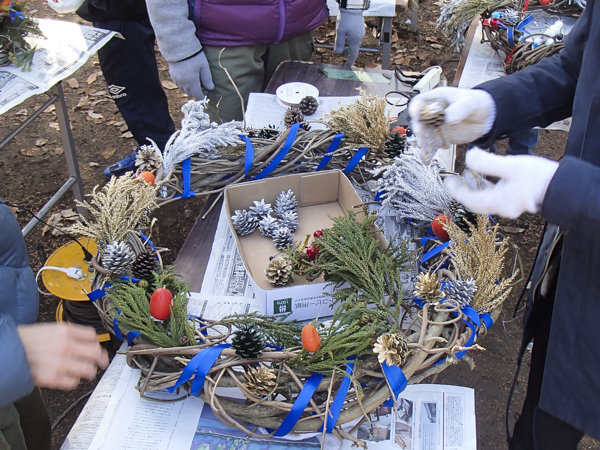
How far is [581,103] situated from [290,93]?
1.18m

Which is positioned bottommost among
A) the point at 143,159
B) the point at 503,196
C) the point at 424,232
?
the point at 424,232

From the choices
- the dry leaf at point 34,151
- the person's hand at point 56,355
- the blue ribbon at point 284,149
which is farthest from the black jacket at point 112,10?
the person's hand at point 56,355

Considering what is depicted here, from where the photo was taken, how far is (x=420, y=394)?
1112 millimetres

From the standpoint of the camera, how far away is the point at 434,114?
40.9 inches

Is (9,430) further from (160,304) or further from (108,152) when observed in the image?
(108,152)

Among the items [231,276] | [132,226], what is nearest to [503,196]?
[231,276]

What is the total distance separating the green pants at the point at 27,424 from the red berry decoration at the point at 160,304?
43 cm

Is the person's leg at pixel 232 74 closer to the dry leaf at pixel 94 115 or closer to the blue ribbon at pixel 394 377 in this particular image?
the blue ribbon at pixel 394 377

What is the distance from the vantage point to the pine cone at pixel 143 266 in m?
1.11

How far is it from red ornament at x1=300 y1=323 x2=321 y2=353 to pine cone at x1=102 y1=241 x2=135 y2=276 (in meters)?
0.46

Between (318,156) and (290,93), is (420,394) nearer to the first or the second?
(318,156)

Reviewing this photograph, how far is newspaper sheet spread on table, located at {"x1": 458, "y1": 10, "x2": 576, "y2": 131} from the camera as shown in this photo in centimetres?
209

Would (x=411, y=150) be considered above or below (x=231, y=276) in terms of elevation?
above

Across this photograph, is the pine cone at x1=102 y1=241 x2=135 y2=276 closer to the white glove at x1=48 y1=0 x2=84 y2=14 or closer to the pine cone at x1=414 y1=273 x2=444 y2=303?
the pine cone at x1=414 y1=273 x2=444 y2=303
